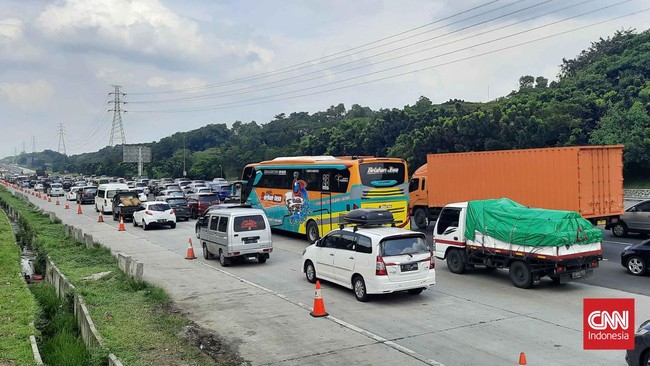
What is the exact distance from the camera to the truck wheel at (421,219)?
26.8 meters

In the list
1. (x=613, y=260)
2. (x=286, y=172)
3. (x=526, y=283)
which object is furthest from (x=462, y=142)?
(x=526, y=283)

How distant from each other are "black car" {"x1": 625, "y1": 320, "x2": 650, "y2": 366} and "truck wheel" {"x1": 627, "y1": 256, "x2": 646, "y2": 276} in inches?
325

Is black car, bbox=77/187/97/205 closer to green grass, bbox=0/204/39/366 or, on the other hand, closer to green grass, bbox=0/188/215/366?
green grass, bbox=0/188/215/366

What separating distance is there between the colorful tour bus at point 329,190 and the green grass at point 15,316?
34.8 feet

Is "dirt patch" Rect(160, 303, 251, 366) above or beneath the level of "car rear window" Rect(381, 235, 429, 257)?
beneath

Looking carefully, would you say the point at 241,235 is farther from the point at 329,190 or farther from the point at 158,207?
the point at 158,207

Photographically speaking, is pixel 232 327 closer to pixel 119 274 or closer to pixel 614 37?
pixel 119 274

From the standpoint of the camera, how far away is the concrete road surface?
8953mm

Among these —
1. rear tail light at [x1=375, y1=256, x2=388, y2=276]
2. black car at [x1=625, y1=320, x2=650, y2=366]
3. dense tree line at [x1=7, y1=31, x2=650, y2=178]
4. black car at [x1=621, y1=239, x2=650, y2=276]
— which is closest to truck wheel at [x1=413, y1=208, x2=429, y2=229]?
black car at [x1=621, y1=239, x2=650, y2=276]

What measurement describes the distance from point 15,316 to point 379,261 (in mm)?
7743

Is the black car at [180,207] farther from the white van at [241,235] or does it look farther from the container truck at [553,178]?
the container truck at [553,178]

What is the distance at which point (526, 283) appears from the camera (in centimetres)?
1359

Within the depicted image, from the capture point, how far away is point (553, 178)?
18.3 m

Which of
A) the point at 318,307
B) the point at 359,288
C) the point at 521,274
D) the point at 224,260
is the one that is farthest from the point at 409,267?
the point at 224,260
